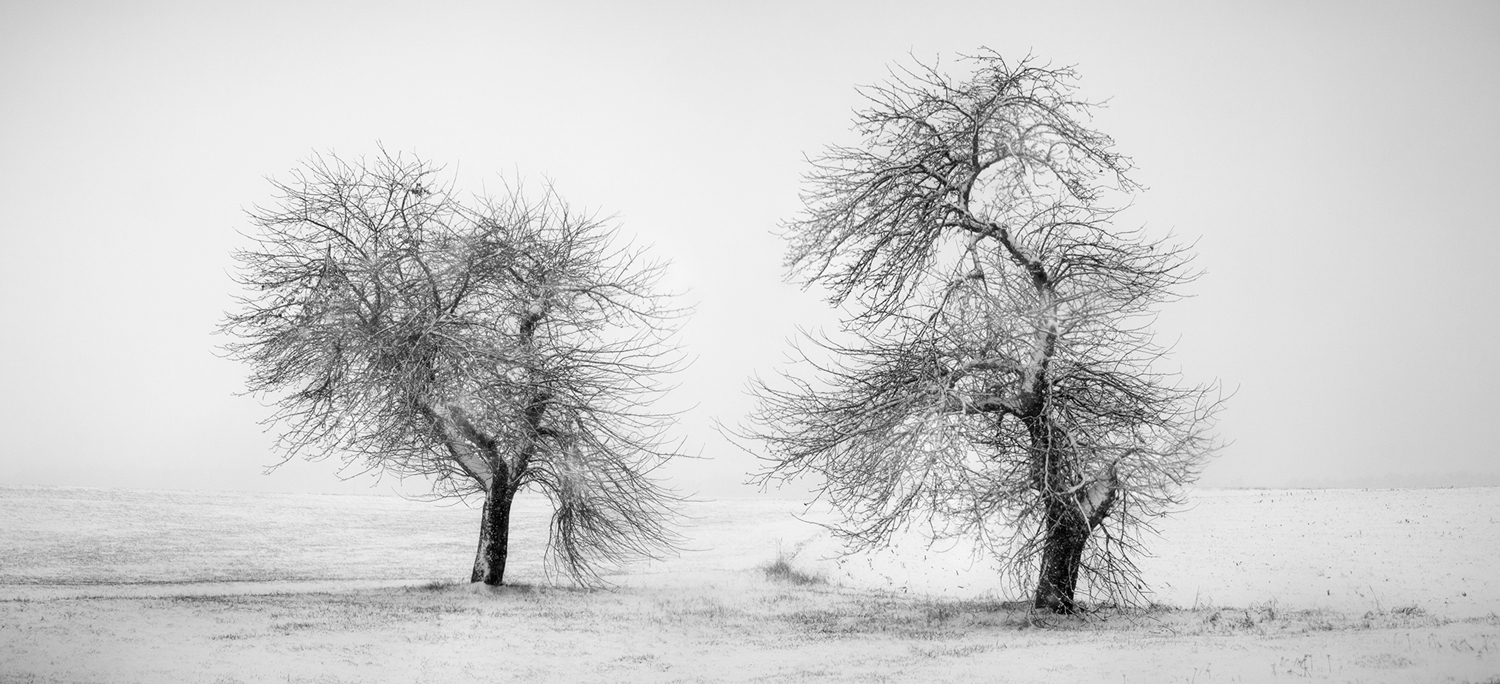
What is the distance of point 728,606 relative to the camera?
17859 millimetres

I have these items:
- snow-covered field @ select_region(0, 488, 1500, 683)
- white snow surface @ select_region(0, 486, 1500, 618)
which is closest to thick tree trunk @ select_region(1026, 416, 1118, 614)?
snow-covered field @ select_region(0, 488, 1500, 683)

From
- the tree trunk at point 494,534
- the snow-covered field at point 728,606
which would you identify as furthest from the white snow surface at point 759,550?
the tree trunk at point 494,534

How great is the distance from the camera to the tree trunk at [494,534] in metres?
19.1

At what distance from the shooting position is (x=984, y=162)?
13.9 meters

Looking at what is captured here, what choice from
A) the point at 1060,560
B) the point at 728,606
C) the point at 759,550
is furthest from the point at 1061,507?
the point at 759,550

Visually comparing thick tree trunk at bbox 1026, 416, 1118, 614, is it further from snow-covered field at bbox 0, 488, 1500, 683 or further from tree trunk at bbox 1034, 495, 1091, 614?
snow-covered field at bbox 0, 488, 1500, 683

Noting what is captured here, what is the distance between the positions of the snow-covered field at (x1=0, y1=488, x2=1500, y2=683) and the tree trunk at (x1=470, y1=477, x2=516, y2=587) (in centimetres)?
62

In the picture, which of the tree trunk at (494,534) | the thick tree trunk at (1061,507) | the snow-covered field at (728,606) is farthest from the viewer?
the tree trunk at (494,534)

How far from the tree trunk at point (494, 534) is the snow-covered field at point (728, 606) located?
0.62 m

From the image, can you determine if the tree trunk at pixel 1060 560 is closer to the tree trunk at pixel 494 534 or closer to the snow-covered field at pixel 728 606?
the snow-covered field at pixel 728 606

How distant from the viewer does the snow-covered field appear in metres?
10.9

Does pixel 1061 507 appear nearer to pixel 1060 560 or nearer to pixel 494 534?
pixel 1060 560

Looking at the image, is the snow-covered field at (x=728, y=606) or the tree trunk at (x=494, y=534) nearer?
the snow-covered field at (x=728, y=606)

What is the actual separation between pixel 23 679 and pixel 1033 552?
1279 cm
